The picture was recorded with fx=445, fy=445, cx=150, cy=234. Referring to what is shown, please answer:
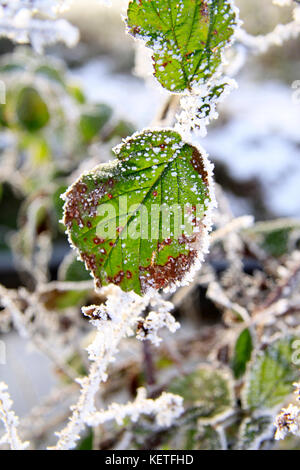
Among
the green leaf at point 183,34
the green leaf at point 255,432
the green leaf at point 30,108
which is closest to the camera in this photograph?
the green leaf at point 183,34

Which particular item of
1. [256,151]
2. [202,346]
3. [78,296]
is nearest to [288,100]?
[256,151]

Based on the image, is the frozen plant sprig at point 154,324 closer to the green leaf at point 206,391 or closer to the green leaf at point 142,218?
the green leaf at point 142,218

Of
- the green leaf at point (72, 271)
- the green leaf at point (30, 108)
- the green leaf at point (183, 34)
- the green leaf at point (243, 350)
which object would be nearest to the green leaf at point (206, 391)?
the green leaf at point (243, 350)

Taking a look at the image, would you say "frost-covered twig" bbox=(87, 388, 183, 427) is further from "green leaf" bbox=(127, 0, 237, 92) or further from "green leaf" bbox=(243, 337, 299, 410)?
"green leaf" bbox=(127, 0, 237, 92)

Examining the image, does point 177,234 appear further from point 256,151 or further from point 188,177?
point 256,151

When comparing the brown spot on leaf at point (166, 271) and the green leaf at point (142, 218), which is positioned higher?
the green leaf at point (142, 218)

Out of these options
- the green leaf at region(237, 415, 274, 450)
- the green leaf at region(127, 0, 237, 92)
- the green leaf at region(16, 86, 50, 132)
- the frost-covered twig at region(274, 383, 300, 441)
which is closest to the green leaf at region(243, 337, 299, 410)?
the green leaf at region(237, 415, 274, 450)

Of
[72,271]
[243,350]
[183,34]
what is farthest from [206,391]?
[183,34]
